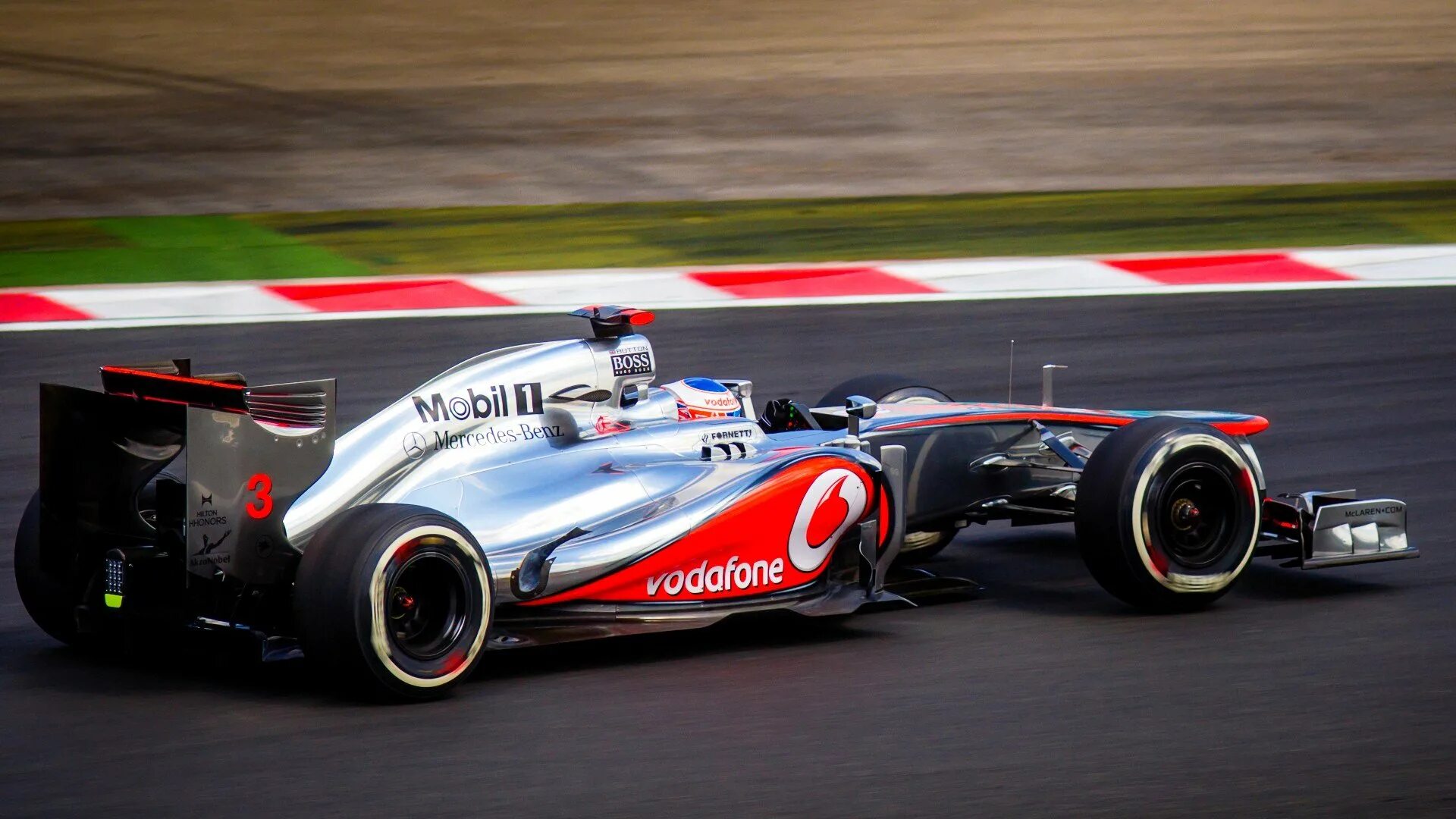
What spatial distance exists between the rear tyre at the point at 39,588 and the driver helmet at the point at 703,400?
2060 millimetres

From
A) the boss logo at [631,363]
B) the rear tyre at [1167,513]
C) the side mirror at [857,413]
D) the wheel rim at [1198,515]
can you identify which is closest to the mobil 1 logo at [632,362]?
the boss logo at [631,363]

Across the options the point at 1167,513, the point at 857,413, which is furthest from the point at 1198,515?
the point at 857,413

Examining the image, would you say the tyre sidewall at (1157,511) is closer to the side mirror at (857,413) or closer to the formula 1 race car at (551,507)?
the formula 1 race car at (551,507)

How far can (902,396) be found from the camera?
7.50 metres

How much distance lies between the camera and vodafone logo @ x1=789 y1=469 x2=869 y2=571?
6.10 meters

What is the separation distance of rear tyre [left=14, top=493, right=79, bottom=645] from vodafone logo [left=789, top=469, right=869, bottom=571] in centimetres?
223

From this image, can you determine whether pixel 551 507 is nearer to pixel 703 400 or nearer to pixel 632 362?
pixel 632 362

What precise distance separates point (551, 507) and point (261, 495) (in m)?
0.89

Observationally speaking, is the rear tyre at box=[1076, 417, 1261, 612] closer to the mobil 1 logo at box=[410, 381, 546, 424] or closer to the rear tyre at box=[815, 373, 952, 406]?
the rear tyre at box=[815, 373, 952, 406]

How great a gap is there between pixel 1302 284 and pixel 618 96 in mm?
7670

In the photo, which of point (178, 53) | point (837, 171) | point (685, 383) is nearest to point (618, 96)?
point (837, 171)

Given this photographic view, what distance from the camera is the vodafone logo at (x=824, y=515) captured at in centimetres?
610

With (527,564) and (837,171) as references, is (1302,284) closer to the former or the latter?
(837,171)

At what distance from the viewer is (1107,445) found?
632cm
